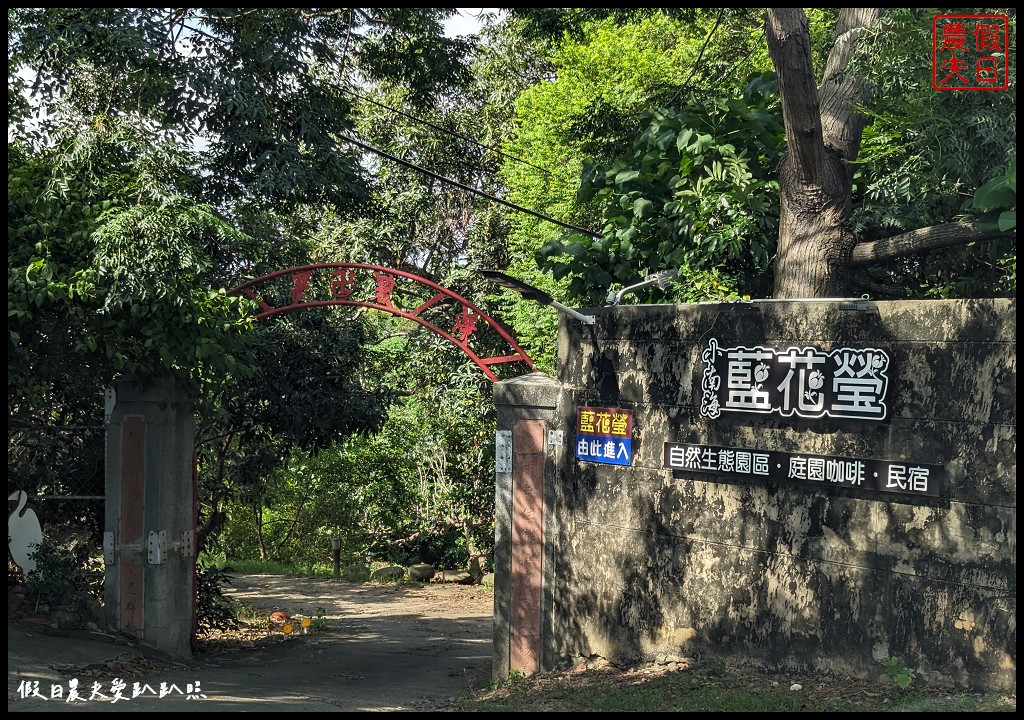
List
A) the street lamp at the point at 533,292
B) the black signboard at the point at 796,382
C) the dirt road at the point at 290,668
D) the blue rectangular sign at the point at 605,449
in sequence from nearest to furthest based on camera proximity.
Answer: the black signboard at the point at 796,382, the dirt road at the point at 290,668, the blue rectangular sign at the point at 605,449, the street lamp at the point at 533,292

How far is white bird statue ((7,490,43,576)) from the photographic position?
9.70 meters

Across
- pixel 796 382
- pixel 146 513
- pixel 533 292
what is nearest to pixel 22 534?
pixel 146 513

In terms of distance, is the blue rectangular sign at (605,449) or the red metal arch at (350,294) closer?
the blue rectangular sign at (605,449)

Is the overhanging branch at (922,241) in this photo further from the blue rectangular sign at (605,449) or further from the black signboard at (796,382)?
the blue rectangular sign at (605,449)

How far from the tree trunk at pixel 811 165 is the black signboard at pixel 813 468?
199 centimetres

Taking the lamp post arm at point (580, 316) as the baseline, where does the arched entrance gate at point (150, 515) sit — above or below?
below

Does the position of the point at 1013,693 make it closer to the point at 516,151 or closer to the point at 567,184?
the point at 567,184

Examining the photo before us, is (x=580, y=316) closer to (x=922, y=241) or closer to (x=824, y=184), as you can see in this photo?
(x=824, y=184)

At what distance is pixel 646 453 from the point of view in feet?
29.1

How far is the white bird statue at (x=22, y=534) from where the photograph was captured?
9.70 metres

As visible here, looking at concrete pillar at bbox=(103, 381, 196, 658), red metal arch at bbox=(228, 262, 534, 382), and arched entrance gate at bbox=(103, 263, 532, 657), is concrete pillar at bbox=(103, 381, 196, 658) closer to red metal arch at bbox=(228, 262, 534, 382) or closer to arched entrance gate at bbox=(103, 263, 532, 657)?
arched entrance gate at bbox=(103, 263, 532, 657)

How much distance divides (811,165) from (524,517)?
413cm

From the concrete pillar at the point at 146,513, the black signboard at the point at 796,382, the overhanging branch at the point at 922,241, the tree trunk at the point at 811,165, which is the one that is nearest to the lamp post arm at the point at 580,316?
the black signboard at the point at 796,382

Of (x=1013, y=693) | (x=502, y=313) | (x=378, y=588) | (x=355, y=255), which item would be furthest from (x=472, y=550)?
(x=1013, y=693)
